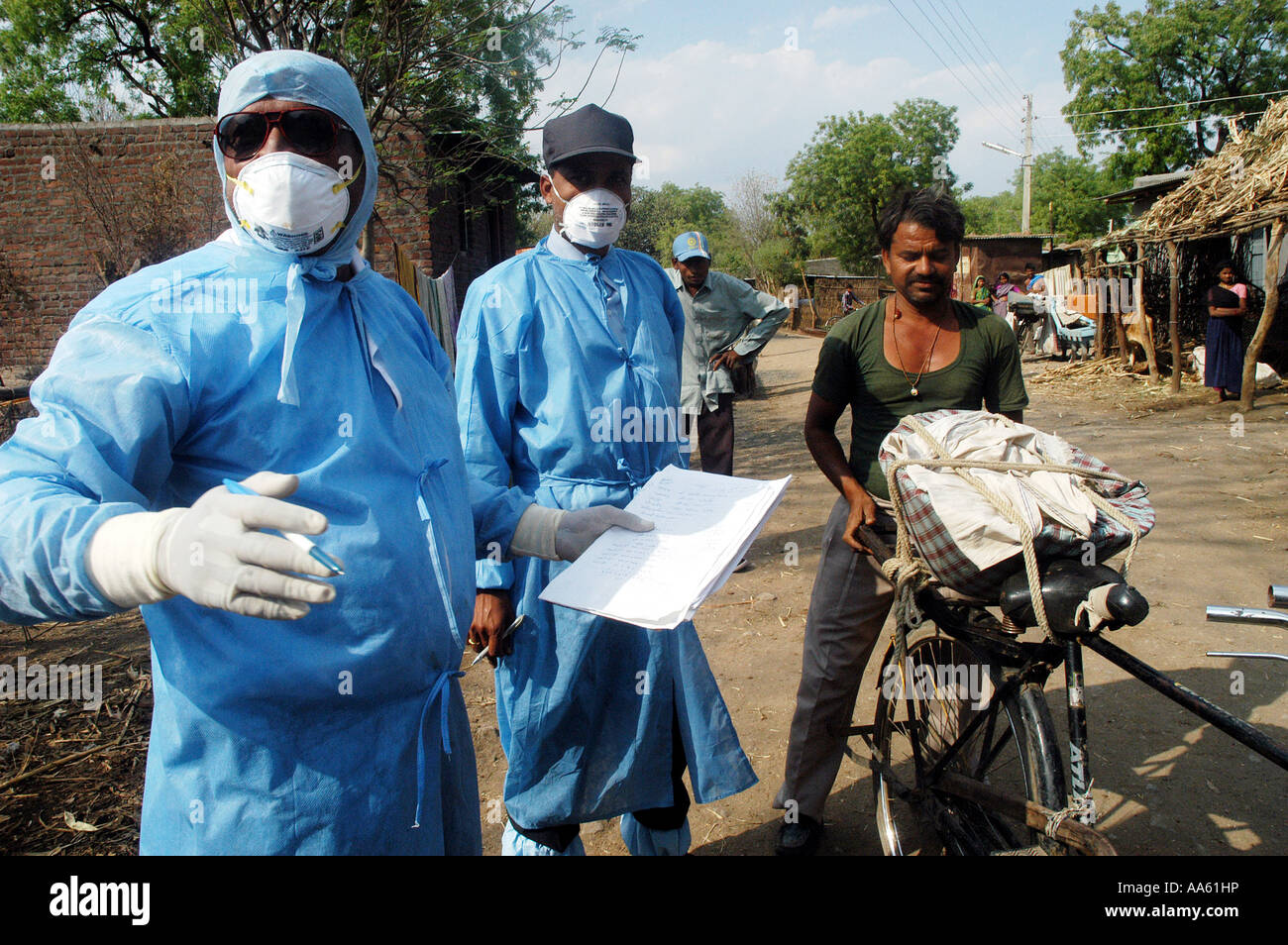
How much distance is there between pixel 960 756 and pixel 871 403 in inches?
44.3

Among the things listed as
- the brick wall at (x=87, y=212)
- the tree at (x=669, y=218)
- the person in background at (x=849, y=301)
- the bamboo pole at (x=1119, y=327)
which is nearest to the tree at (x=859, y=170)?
the tree at (x=669, y=218)

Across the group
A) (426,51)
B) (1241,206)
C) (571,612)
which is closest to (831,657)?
(571,612)

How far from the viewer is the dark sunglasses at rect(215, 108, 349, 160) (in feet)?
4.58

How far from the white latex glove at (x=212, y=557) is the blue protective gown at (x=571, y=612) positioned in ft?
4.05

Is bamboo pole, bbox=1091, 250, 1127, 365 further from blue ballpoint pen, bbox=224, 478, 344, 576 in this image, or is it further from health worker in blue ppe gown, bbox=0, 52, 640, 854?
blue ballpoint pen, bbox=224, 478, 344, 576

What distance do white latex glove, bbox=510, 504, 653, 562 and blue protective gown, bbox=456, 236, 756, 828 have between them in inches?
13.7

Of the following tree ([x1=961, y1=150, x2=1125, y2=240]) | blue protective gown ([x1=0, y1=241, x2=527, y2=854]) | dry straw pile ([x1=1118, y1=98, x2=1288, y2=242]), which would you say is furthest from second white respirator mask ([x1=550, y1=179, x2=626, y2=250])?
tree ([x1=961, y1=150, x2=1125, y2=240])

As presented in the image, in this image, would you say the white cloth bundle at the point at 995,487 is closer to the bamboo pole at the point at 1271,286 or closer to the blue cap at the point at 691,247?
the blue cap at the point at 691,247

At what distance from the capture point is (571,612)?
7.45 feet

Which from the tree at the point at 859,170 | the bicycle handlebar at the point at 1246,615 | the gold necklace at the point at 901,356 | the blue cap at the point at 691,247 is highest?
the tree at the point at 859,170

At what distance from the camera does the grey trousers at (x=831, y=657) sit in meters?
2.72

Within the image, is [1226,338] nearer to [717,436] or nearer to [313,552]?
[717,436]
